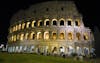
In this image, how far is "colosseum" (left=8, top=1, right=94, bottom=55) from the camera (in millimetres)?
50062

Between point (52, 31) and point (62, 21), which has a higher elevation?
point (62, 21)

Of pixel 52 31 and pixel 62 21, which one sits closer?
pixel 52 31

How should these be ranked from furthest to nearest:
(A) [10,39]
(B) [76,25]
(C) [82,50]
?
1. (A) [10,39]
2. (B) [76,25]
3. (C) [82,50]

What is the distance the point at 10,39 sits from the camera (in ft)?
195

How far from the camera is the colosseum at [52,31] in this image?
164 feet

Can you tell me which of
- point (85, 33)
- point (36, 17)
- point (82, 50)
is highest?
point (36, 17)

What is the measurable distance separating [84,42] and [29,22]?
12889 millimetres

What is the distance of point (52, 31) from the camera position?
51.1 m

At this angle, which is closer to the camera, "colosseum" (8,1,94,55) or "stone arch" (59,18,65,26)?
"colosseum" (8,1,94,55)

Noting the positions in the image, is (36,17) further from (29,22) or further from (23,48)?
(23,48)

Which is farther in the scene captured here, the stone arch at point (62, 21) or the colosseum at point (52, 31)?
the stone arch at point (62, 21)

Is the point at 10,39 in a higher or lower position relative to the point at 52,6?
lower

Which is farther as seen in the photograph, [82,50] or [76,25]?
[76,25]

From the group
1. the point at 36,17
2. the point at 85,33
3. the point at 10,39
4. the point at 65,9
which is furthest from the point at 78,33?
the point at 10,39
